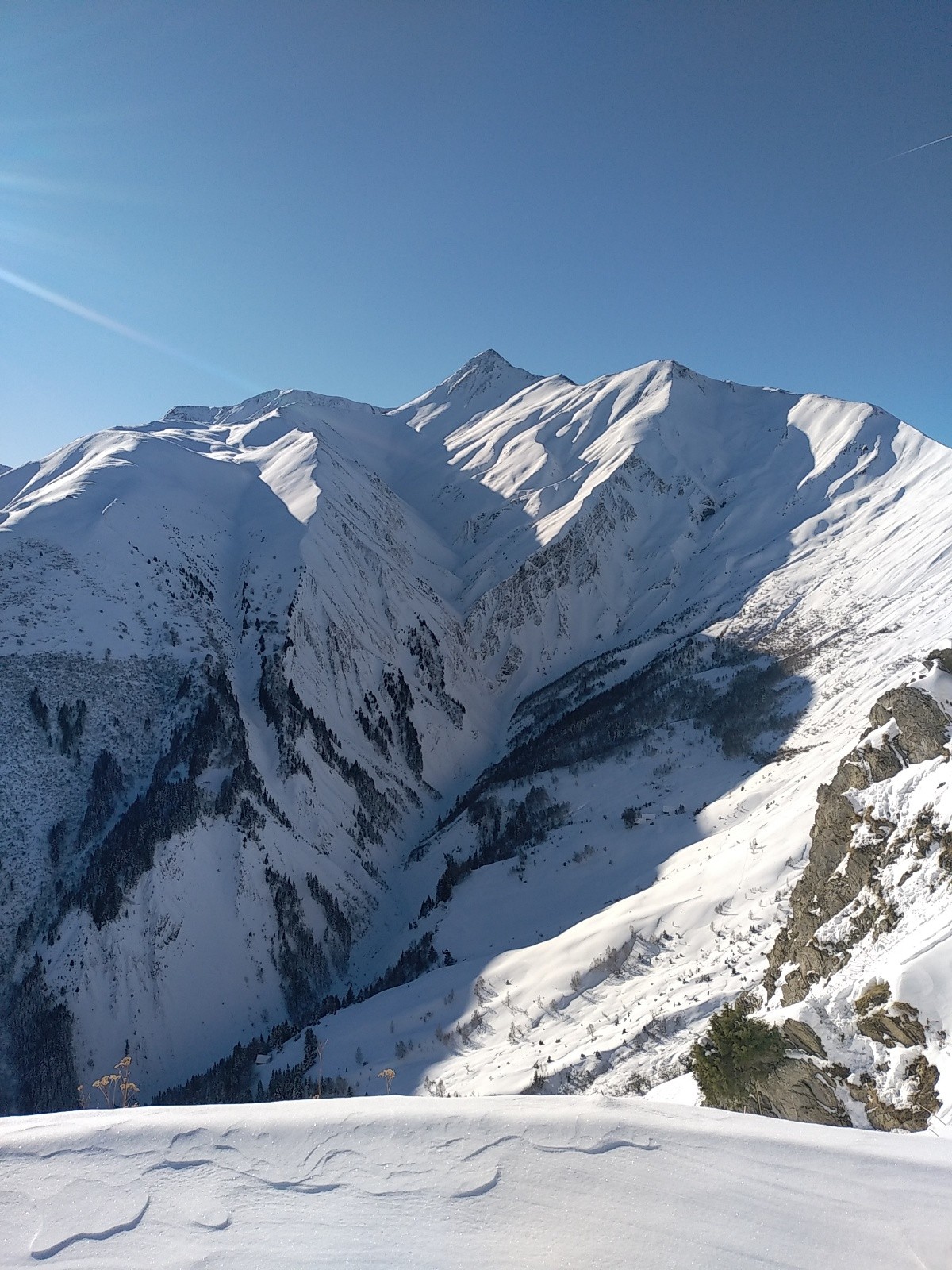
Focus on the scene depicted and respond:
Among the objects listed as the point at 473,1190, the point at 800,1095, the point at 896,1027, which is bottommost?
the point at 800,1095

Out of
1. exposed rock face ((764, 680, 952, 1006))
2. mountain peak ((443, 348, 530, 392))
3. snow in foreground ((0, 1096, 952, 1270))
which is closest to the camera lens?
snow in foreground ((0, 1096, 952, 1270))

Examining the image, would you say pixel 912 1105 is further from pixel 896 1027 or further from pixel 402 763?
pixel 402 763

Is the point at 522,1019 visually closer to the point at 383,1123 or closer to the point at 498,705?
the point at 383,1123

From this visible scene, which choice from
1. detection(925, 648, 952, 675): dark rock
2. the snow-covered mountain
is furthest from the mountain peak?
detection(925, 648, 952, 675): dark rock

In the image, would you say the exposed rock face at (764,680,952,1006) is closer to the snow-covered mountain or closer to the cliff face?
the cliff face

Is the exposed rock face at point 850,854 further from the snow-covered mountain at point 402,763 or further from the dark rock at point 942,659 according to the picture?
the snow-covered mountain at point 402,763

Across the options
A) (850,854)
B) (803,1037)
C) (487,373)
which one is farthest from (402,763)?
(487,373)
